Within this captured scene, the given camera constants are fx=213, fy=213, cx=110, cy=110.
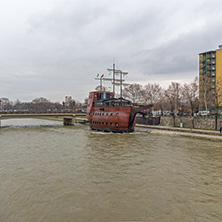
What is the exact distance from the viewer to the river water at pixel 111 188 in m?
9.20

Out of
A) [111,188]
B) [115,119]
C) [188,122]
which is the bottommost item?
[111,188]

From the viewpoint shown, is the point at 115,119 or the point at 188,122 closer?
the point at 115,119

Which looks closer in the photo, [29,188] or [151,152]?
[29,188]

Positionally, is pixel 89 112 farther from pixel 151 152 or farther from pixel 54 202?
pixel 54 202

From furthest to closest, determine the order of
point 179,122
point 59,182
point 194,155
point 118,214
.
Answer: point 179,122, point 194,155, point 59,182, point 118,214

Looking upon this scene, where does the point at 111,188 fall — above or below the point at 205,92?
below

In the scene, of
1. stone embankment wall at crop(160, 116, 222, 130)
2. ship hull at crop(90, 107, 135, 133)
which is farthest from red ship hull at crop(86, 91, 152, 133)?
stone embankment wall at crop(160, 116, 222, 130)

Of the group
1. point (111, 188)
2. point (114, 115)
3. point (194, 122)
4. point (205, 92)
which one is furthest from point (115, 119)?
point (111, 188)

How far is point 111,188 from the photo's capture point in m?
12.2

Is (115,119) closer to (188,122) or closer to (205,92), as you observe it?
(188,122)

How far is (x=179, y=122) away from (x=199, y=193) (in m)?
37.9

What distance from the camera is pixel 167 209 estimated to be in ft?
31.6

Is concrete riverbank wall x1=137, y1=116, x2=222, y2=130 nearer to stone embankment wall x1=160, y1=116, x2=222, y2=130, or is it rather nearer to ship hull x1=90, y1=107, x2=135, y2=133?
stone embankment wall x1=160, y1=116, x2=222, y2=130

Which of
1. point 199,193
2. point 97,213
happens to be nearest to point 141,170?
point 199,193
